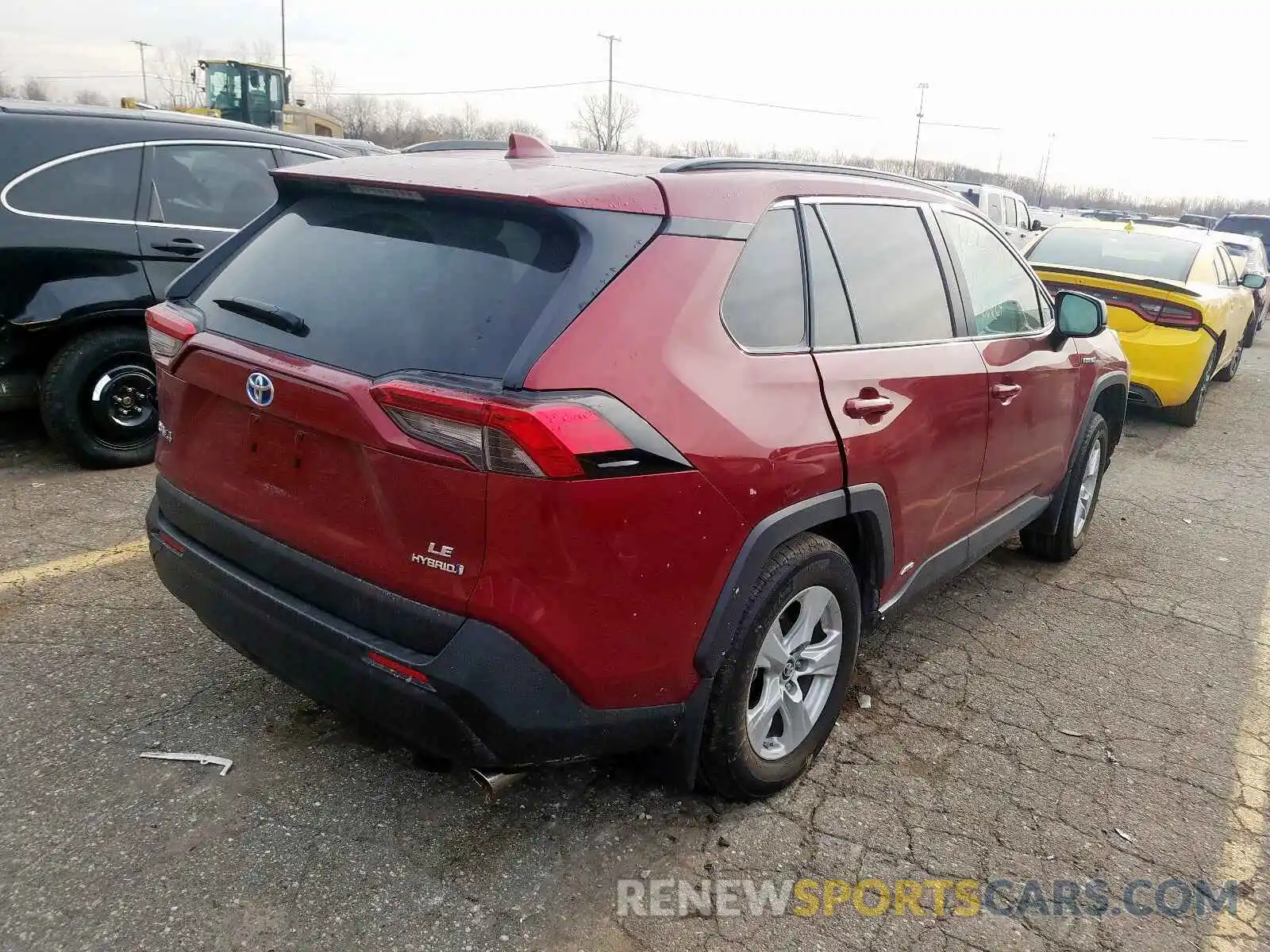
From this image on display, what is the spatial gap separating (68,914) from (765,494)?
1.90 meters

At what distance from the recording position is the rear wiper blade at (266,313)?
230cm

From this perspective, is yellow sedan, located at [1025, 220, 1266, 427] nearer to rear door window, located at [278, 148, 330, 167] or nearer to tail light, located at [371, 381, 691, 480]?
rear door window, located at [278, 148, 330, 167]

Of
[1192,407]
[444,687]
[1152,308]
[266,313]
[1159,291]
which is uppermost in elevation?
[266,313]

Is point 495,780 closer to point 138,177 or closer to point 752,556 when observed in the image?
point 752,556

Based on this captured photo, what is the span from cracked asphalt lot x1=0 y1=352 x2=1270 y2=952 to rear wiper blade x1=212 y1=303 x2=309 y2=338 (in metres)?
1.29

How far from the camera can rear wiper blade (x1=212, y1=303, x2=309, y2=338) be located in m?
2.30

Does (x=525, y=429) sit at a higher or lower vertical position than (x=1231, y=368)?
higher

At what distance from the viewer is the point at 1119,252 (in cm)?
859

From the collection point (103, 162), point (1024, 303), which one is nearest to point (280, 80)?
point (103, 162)

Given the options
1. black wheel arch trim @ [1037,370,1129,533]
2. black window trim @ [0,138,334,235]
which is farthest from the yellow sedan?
black window trim @ [0,138,334,235]

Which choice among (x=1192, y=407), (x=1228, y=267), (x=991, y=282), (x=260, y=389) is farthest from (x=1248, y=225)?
(x=260, y=389)

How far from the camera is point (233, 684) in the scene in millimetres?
3168

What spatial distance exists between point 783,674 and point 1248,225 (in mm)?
27911

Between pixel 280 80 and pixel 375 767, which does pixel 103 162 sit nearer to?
pixel 375 767
